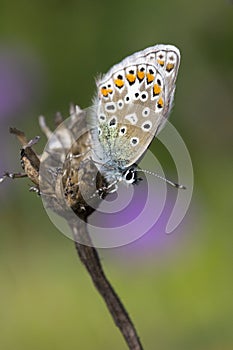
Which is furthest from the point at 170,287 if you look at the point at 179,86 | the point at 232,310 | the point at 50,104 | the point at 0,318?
the point at 50,104

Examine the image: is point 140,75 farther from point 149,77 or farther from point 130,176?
point 130,176

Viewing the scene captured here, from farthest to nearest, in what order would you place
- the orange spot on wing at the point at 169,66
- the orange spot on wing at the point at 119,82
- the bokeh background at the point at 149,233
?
the bokeh background at the point at 149,233, the orange spot on wing at the point at 119,82, the orange spot on wing at the point at 169,66

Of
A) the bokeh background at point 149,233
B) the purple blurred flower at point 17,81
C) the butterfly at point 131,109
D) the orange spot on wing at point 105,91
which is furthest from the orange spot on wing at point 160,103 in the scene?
the purple blurred flower at point 17,81

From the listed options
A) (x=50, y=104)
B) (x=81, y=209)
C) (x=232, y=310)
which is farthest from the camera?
(x=50, y=104)

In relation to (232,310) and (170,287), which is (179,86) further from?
(232,310)

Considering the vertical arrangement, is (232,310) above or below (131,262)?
below

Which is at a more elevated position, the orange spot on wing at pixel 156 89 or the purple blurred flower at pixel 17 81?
the purple blurred flower at pixel 17 81

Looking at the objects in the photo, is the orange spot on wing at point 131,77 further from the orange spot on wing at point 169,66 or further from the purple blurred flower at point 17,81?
the purple blurred flower at point 17,81

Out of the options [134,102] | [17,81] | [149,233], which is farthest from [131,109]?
[17,81]
